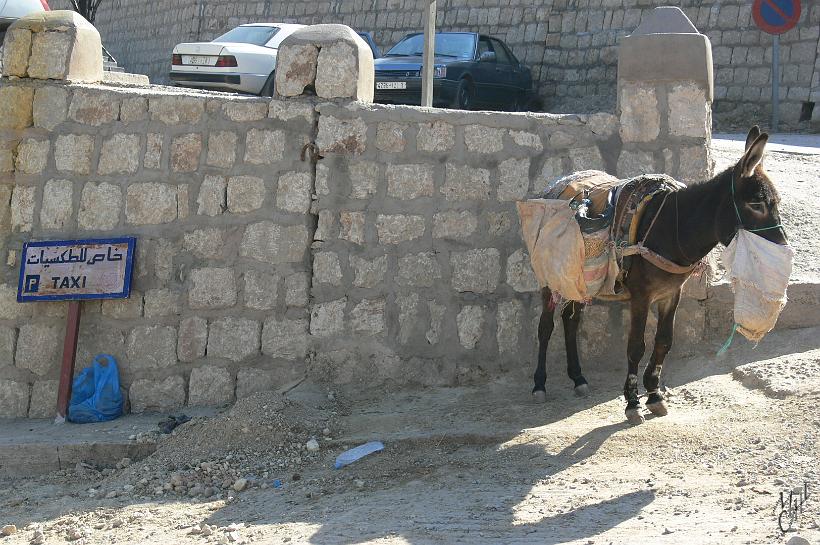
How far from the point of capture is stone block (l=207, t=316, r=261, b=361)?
691 centimetres

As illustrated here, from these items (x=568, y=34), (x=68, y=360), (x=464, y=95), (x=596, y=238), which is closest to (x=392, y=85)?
(x=464, y=95)

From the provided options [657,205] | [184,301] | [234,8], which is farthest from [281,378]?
[234,8]

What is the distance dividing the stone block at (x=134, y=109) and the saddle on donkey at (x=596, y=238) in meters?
2.86

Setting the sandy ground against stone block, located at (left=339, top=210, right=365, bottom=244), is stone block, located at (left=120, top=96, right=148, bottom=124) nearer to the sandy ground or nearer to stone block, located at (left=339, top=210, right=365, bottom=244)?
stone block, located at (left=339, top=210, right=365, bottom=244)

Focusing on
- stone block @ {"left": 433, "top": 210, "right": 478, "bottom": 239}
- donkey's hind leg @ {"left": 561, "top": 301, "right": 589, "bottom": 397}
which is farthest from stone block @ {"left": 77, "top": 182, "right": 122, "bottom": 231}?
donkey's hind leg @ {"left": 561, "top": 301, "right": 589, "bottom": 397}

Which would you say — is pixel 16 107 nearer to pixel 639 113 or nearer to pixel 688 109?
pixel 639 113

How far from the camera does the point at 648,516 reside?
15.0 ft

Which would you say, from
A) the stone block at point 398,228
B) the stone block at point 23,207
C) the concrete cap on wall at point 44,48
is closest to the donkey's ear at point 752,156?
the stone block at point 398,228

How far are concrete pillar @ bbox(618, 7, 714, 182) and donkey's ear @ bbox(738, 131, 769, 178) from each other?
1736mm

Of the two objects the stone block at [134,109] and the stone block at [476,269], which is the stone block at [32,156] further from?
the stone block at [476,269]

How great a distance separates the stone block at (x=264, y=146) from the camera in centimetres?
688

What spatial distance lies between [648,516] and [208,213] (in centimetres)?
370

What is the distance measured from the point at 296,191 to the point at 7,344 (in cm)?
228

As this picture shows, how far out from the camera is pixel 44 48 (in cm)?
711
